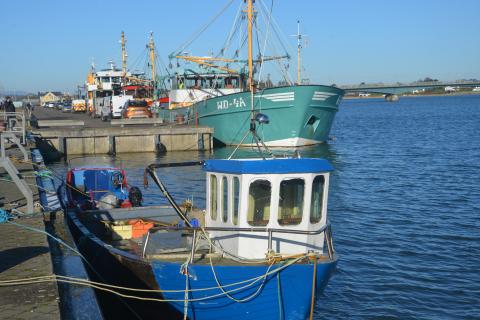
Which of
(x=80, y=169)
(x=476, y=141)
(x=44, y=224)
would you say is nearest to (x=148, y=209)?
(x=44, y=224)

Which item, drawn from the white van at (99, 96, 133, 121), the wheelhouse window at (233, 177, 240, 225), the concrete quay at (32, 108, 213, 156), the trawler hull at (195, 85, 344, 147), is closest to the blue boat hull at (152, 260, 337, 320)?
the wheelhouse window at (233, 177, 240, 225)

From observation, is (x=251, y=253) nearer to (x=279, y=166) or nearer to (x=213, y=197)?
(x=213, y=197)

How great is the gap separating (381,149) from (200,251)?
32.5m

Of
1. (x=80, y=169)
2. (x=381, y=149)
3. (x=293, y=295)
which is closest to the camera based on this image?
(x=293, y=295)

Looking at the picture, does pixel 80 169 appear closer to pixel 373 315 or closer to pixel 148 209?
pixel 148 209

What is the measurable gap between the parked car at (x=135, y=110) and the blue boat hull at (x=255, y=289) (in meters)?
37.5

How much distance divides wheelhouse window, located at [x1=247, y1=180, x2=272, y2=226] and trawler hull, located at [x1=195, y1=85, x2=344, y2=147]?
88.9ft

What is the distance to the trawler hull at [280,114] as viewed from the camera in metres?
37.7

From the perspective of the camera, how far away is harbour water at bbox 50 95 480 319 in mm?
12164

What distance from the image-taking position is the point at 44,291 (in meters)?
8.00

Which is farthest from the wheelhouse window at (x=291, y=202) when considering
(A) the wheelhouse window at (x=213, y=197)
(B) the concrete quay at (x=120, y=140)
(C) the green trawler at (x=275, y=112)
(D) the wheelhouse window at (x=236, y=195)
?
(B) the concrete quay at (x=120, y=140)

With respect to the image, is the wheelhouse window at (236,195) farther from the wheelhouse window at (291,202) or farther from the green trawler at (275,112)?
the green trawler at (275,112)

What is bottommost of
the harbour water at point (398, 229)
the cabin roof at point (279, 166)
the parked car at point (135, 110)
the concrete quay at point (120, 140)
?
the harbour water at point (398, 229)

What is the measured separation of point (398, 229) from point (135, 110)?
104 feet
